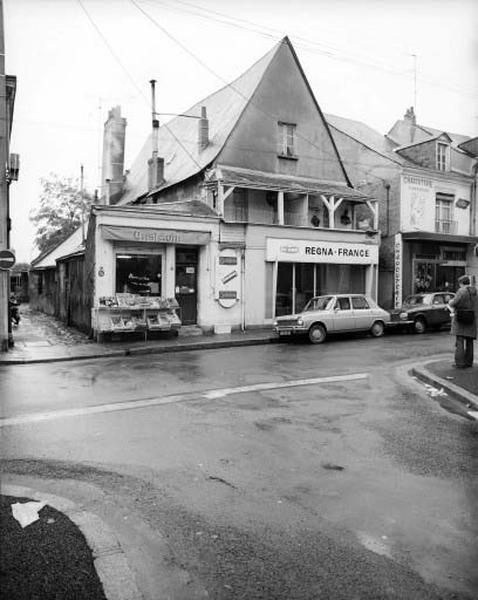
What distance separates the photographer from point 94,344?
16.0 metres

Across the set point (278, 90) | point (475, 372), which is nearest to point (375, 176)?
point (278, 90)

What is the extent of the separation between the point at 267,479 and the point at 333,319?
41.1ft

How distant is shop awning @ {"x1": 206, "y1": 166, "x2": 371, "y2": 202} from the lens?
19469 millimetres

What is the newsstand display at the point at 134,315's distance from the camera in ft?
53.9

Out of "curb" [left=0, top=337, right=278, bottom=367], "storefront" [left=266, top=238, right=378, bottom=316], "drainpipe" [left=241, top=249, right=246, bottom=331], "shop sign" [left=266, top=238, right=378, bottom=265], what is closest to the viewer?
"curb" [left=0, top=337, right=278, bottom=367]

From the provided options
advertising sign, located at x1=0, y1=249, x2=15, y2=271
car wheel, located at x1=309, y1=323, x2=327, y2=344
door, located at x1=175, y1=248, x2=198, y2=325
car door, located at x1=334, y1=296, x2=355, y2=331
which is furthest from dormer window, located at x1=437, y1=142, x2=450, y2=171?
advertising sign, located at x1=0, y1=249, x2=15, y2=271

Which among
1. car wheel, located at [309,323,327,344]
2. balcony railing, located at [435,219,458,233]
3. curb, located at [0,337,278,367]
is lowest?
curb, located at [0,337,278,367]

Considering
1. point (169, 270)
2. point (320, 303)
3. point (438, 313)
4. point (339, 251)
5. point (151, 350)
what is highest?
point (339, 251)

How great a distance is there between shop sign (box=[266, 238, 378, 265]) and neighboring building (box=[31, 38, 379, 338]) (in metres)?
0.04

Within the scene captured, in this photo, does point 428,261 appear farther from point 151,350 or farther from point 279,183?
point 151,350

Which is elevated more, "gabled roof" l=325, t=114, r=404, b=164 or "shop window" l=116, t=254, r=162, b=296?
"gabled roof" l=325, t=114, r=404, b=164

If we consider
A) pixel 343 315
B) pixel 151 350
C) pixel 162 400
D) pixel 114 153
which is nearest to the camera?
pixel 162 400

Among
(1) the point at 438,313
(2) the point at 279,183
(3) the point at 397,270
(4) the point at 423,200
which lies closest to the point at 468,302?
(1) the point at 438,313

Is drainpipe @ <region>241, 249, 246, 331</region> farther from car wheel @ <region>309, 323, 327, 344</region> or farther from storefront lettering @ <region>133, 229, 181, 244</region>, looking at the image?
car wheel @ <region>309, 323, 327, 344</region>
